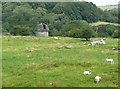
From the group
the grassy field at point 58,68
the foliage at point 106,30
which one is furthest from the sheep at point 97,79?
the foliage at point 106,30

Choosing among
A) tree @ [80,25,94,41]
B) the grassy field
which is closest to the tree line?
tree @ [80,25,94,41]

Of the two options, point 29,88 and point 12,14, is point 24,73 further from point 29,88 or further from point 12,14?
point 12,14

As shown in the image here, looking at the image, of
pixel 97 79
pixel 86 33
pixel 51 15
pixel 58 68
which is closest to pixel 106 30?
pixel 51 15

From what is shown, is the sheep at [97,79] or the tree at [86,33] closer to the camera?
the sheep at [97,79]

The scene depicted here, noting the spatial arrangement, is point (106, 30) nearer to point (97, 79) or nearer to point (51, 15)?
point (51, 15)

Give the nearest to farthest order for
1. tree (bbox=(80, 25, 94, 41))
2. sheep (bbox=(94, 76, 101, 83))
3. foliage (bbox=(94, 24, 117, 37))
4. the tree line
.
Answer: sheep (bbox=(94, 76, 101, 83))
tree (bbox=(80, 25, 94, 41))
foliage (bbox=(94, 24, 117, 37))
the tree line

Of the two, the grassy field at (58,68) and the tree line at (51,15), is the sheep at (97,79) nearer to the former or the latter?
the grassy field at (58,68)

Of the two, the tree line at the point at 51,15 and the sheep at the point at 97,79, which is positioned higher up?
the sheep at the point at 97,79

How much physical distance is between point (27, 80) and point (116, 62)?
733 cm

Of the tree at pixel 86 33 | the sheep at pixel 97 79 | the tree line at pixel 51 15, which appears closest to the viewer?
the sheep at pixel 97 79

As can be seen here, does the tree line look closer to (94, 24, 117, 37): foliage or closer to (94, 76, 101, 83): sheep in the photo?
(94, 24, 117, 37): foliage

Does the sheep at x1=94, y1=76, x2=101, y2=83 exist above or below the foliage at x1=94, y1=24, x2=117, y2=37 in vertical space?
above

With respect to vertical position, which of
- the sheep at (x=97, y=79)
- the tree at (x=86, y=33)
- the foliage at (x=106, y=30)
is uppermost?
the sheep at (x=97, y=79)

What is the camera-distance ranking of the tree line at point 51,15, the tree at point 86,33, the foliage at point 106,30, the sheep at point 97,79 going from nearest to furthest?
the sheep at point 97,79 → the tree at point 86,33 → the foliage at point 106,30 → the tree line at point 51,15
